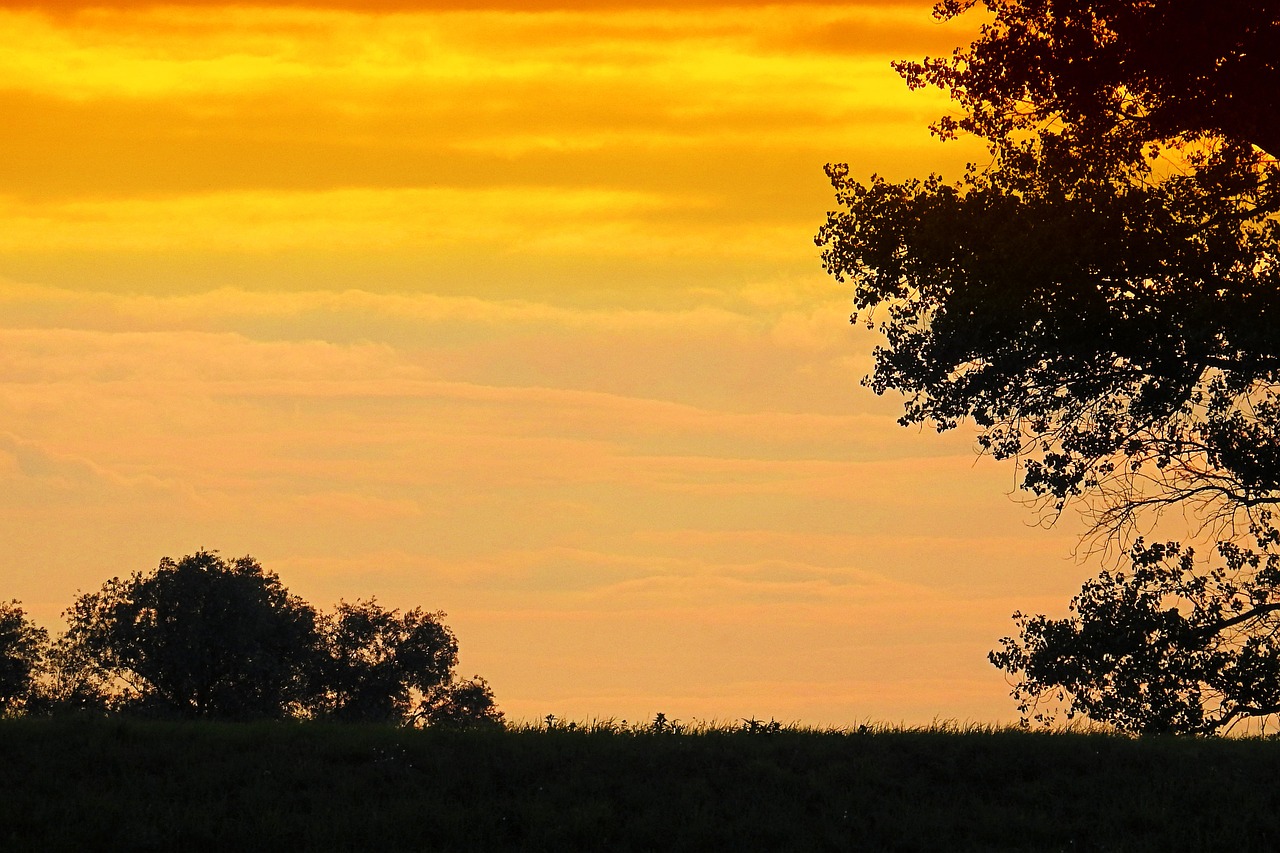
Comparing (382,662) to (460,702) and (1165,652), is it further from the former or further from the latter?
(1165,652)

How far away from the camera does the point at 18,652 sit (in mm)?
63812

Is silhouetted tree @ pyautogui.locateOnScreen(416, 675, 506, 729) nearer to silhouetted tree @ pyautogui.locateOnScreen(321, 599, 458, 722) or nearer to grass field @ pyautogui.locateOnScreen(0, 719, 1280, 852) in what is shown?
silhouetted tree @ pyautogui.locateOnScreen(321, 599, 458, 722)

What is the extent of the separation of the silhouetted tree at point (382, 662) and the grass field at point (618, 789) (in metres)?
39.6

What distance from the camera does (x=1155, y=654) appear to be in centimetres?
2989

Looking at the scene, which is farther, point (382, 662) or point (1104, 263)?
point (382, 662)

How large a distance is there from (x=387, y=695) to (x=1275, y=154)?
157ft

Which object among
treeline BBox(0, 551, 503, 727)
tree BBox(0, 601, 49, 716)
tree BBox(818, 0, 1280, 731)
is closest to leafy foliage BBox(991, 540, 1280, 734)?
tree BBox(818, 0, 1280, 731)

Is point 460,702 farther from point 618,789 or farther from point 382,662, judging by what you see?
point 618,789

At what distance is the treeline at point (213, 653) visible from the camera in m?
56.0

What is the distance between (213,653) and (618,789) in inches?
1483

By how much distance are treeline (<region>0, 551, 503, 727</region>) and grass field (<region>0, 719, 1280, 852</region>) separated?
28503 millimetres

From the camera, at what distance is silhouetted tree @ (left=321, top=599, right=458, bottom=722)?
63.8 metres

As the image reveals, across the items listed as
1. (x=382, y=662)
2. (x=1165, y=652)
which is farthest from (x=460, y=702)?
(x=1165, y=652)

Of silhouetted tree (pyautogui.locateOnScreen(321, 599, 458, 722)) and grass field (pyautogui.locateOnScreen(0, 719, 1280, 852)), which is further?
silhouetted tree (pyautogui.locateOnScreen(321, 599, 458, 722))
